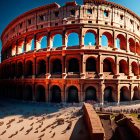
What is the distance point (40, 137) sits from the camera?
22.3 ft

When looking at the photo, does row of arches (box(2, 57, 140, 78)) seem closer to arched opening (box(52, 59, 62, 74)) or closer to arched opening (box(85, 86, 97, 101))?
arched opening (box(52, 59, 62, 74))

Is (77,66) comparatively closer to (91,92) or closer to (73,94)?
(73,94)

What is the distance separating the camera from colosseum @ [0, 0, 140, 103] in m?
14.5

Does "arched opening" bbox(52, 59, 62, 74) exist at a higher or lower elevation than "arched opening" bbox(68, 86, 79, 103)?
higher

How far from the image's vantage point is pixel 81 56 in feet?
47.6

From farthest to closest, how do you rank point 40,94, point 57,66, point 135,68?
point 135,68
point 40,94
point 57,66

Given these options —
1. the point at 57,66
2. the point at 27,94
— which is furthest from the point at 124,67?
the point at 27,94

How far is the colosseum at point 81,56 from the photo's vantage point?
1452 cm

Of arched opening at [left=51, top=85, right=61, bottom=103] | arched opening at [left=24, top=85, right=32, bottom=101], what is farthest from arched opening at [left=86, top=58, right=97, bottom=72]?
arched opening at [left=24, top=85, right=32, bottom=101]

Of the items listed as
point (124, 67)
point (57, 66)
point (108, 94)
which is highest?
point (57, 66)

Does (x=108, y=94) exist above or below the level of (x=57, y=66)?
below

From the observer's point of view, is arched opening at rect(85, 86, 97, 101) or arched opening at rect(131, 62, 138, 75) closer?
arched opening at rect(85, 86, 97, 101)

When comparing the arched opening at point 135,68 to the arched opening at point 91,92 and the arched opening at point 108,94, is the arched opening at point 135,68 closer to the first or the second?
the arched opening at point 108,94

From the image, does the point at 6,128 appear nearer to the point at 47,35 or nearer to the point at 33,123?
the point at 33,123
